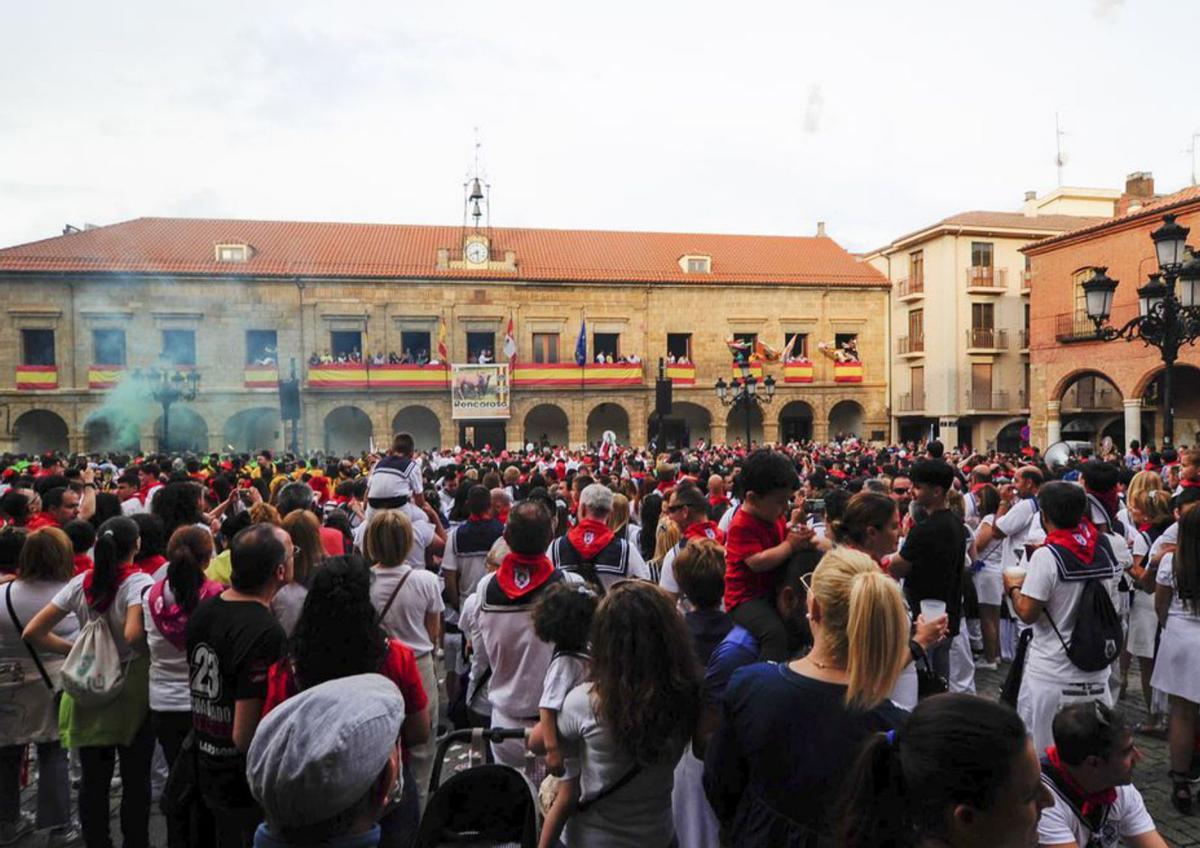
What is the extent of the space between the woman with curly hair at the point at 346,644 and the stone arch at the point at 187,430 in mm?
29294

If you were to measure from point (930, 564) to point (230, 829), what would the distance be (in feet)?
12.2

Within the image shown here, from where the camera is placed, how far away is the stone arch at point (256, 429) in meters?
29.5

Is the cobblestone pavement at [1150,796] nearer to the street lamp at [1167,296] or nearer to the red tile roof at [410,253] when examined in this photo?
the street lamp at [1167,296]

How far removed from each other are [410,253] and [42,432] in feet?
50.7

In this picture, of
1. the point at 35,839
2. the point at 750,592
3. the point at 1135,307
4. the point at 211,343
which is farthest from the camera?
the point at 211,343

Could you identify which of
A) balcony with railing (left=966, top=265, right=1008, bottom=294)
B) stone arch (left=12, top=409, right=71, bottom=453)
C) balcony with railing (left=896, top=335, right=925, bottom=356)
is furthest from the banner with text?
balcony with railing (left=966, top=265, right=1008, bottom=294)

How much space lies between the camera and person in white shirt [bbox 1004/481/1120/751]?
3.73 meters

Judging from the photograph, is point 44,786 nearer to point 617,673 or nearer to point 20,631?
point 20,631

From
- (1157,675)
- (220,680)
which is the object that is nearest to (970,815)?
(220,680)

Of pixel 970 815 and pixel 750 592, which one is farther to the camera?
pixel 750 592

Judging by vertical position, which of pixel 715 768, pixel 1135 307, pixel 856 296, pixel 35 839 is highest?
pixel 856 296

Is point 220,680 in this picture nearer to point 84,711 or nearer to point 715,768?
point 84,711

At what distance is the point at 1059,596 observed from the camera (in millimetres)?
3771

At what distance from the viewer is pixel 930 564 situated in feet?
14.4
